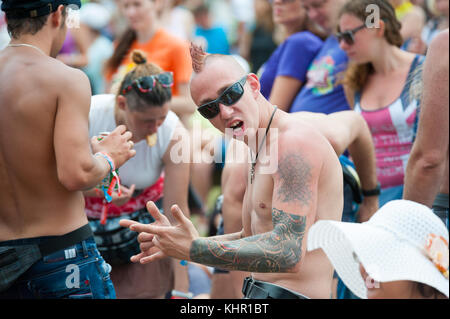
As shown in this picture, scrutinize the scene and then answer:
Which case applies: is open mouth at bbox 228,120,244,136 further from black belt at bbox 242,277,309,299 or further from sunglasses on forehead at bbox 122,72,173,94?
sunglasses on forehead at bbox 122,72,173,94

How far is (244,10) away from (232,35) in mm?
491

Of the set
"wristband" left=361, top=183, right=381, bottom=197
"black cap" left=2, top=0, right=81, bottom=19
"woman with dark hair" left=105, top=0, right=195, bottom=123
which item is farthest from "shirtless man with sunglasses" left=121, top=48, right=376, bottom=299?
"woman with dark hair" left=105, top=0, right=195, bottom=123

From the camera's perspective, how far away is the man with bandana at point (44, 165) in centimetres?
239

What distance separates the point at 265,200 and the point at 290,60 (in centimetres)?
217

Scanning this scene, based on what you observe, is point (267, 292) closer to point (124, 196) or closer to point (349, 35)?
point (124, 196)

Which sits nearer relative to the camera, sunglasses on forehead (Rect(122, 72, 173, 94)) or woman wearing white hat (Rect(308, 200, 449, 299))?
woman wearing white hat (Rect(308, 200, 449, 299))

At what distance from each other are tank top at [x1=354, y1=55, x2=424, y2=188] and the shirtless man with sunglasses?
1444mm

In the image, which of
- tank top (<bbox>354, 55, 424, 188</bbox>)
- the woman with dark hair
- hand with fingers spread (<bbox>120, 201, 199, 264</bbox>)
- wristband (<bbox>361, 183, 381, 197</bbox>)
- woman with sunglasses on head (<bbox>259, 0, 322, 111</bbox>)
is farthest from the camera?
the woman with dark hair

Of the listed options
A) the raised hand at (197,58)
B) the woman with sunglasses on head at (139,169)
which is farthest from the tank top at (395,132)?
the raised hand at (197,58)

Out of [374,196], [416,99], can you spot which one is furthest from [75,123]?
[416,99]

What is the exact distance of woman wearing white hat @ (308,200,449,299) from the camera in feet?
6.13

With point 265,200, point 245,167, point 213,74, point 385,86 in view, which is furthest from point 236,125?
point 385,86

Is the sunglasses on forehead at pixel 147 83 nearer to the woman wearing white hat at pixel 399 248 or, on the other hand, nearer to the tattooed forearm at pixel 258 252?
the tattooed forearm at pixel 258 252
